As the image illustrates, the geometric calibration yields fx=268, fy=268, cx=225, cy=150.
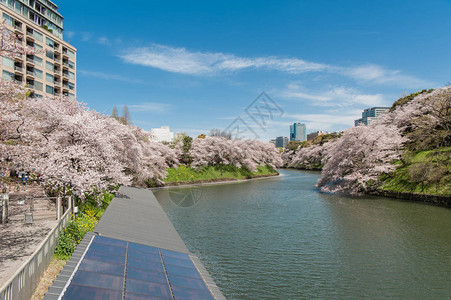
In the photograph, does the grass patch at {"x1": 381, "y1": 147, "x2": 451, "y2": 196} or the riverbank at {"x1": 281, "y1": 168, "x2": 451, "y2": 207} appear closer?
the riverbank at {"x1": 281, "y1": 168, "x2": 451, "y2": 207}

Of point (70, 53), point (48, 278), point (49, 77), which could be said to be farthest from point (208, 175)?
point (48, 278)

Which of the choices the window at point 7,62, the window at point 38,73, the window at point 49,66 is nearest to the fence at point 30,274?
the window at point 7,62

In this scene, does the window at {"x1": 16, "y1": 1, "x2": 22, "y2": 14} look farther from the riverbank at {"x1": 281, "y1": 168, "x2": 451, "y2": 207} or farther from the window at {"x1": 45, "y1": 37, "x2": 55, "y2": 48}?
the riverbank at {"x1": 281, "y1": 168, "x2": 451, "y2": 207}

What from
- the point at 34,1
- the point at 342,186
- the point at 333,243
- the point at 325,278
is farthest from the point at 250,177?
the point at 34,1

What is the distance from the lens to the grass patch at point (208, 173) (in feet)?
190

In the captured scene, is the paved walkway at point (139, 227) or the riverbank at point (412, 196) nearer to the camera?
the paved walkway at point (139, 227)

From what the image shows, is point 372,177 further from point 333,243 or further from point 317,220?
point 333,243

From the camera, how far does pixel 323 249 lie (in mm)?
17875

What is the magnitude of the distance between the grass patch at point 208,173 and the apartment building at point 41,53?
1264 inches

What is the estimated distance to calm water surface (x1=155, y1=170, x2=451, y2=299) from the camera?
1283 centimetres

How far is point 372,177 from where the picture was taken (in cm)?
4006

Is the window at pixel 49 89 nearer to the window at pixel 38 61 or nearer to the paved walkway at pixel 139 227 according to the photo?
the window at pixel 38 61

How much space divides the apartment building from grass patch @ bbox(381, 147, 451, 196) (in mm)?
63513

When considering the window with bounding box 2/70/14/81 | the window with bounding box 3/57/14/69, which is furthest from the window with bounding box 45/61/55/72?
the window with bounding box 2/70/14/81
